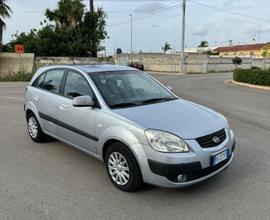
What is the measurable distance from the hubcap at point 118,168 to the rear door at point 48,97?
62.2 inches

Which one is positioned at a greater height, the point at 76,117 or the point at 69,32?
the point at 69,32

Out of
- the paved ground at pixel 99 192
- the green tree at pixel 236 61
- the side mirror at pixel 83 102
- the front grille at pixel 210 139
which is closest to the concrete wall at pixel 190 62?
the green tree at pixel 236 61

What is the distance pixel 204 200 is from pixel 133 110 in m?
1.42

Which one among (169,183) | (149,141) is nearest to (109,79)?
(149,141)

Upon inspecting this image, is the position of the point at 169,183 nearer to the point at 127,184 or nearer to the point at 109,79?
the point at 127,184

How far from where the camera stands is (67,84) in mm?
5688

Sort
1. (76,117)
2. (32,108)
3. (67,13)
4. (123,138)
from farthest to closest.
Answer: (67,13)
(32,108)
(76,117)
(123,138)

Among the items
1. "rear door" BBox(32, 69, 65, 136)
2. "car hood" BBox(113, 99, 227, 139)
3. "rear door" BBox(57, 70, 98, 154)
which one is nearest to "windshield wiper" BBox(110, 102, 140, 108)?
"car hood" BBox(113, 99, 227, 139)

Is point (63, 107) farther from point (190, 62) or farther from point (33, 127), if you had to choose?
point (190, 62)

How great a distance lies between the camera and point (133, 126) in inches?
168

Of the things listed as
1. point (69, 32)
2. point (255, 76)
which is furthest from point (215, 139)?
point (69, 32)

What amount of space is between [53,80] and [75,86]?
80 centimetres

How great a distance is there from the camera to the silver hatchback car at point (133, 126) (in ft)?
13.4

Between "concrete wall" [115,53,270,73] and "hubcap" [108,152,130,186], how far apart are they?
39.5 metres
